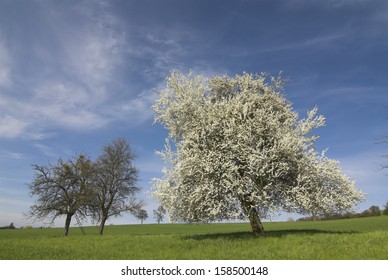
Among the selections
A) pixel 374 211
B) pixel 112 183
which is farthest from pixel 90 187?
pixel 374 211

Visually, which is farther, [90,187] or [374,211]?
[374,211]

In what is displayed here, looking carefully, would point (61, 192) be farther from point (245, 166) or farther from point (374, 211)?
point (374, 211)

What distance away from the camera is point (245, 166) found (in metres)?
23.9

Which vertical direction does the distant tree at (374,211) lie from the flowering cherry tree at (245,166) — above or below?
above

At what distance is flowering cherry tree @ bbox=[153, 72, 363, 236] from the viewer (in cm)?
2400

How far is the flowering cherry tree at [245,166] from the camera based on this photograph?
78.7 ft

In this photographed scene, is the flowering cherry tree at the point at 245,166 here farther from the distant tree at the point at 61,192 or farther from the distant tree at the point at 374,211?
the distant tree at the point at 374,211

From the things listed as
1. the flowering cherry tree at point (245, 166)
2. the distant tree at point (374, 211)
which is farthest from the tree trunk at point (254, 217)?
the distant tree at point (374, 211)

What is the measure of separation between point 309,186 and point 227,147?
637cm

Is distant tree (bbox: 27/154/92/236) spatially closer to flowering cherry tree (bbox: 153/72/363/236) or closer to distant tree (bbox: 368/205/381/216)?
flowering cherry tree (bbox: 153/72/363/236)

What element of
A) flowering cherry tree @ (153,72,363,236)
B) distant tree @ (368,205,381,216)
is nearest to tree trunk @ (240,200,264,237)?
flowering cherry tree @ (153,72,363,236)

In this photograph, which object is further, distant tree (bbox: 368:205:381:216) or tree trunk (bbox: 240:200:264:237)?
distant tree (bbox: 368:205:381:216)

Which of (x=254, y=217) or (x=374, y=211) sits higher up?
(x=374, y=211)
